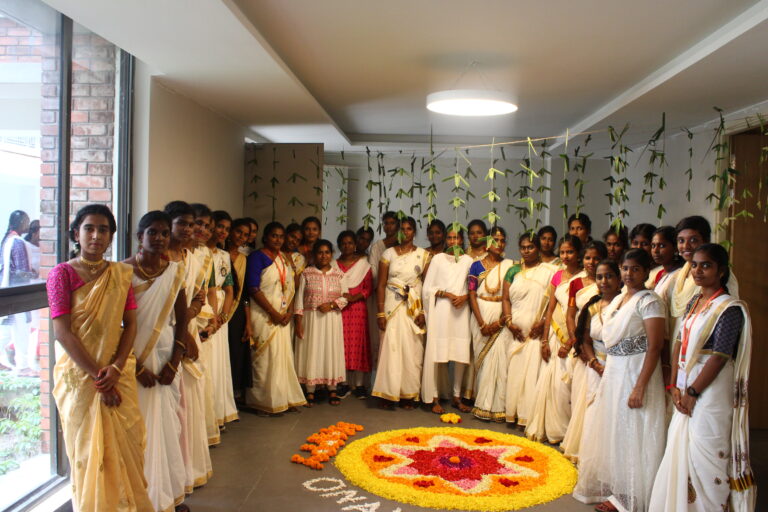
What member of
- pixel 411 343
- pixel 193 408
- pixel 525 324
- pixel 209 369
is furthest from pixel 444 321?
pixel 193 408

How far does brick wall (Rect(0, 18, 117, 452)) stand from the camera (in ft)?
11.2

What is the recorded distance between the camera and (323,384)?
580 centimetres

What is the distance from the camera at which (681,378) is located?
3.15 meters

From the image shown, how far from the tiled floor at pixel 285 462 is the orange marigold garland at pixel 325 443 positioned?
0.06 metres

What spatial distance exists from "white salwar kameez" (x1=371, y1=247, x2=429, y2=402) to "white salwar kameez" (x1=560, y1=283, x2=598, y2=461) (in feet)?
5.14

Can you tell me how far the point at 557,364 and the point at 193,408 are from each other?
2.56 metres

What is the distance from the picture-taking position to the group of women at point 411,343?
2.90 meters

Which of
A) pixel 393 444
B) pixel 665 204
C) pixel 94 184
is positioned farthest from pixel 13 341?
pixel 665 204

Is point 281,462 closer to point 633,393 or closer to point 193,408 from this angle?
point 193,408

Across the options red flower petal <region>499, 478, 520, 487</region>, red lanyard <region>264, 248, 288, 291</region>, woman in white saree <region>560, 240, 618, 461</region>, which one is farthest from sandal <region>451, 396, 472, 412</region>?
red lanyard <region>264, 248, 288, 291</region>

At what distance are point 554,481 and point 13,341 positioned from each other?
10.4 ft

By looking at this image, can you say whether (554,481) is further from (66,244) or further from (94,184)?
(94,184)

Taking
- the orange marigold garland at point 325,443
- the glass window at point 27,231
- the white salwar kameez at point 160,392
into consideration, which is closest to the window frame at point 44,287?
the glass window at point 27,231

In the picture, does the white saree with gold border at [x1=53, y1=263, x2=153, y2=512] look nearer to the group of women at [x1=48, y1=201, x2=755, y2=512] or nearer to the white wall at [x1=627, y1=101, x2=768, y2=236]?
the group of women at [x1=48, y1=201, x2=755, y2=512]
